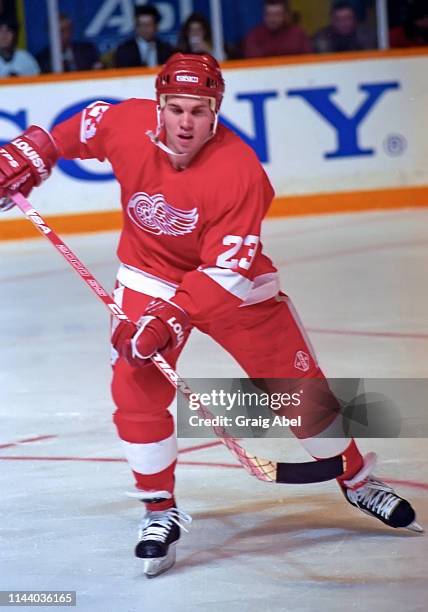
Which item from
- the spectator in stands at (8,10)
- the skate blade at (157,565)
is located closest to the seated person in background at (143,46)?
the spectator in stands at (8,10)

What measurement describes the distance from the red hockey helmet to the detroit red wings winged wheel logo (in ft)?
0.75

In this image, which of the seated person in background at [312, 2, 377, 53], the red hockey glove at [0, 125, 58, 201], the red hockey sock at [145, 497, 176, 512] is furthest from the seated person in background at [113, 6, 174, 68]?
the red hockey sock at [145, 497, 176, 512]

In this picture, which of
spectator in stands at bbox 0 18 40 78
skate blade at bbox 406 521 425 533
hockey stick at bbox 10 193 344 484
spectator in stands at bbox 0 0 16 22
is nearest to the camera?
hockey stick at bbox 10 193 344 484

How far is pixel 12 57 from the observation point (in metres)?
8.75

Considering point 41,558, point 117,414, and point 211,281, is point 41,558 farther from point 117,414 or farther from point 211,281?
point 211,281

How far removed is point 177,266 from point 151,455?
0.46 meters

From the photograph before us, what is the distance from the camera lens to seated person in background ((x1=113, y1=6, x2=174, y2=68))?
8.94 metres

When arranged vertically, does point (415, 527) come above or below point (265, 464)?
below

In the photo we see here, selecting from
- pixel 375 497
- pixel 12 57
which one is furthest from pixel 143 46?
pixel 375 497

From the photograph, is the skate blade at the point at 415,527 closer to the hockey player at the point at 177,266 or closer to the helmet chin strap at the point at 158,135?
the hockey player at the point at 177,266

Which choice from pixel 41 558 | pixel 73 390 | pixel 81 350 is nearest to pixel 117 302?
pixel 41 558

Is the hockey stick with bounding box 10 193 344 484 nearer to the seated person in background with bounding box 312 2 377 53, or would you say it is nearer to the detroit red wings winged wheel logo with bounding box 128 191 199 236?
the detroit red wings winged wheel logo with bounding box 128 191 199 236

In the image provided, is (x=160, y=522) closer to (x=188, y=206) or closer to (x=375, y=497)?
(x=375, y=497)

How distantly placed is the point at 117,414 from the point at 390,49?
6426 mm
